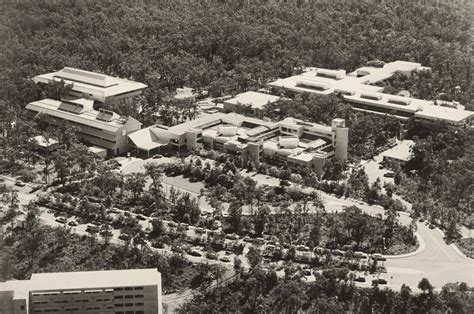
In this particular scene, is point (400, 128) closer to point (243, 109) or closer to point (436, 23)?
point (243, 109)

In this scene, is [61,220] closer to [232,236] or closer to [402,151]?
[232,236]

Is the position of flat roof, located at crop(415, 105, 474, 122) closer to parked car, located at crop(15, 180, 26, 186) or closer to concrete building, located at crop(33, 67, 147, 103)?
concrete building, located at crop(33, 67, 147, 103)

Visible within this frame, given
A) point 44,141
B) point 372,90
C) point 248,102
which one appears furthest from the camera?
point 372,90

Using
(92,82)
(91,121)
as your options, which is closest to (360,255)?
(91,121)

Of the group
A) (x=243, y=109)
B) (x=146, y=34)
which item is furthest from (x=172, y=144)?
(x=146, y=34)

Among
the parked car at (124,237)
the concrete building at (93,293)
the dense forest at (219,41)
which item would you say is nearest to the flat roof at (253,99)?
the dense forest at (219,41)

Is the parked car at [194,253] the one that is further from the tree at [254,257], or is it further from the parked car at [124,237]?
the parked car at [124,237]
